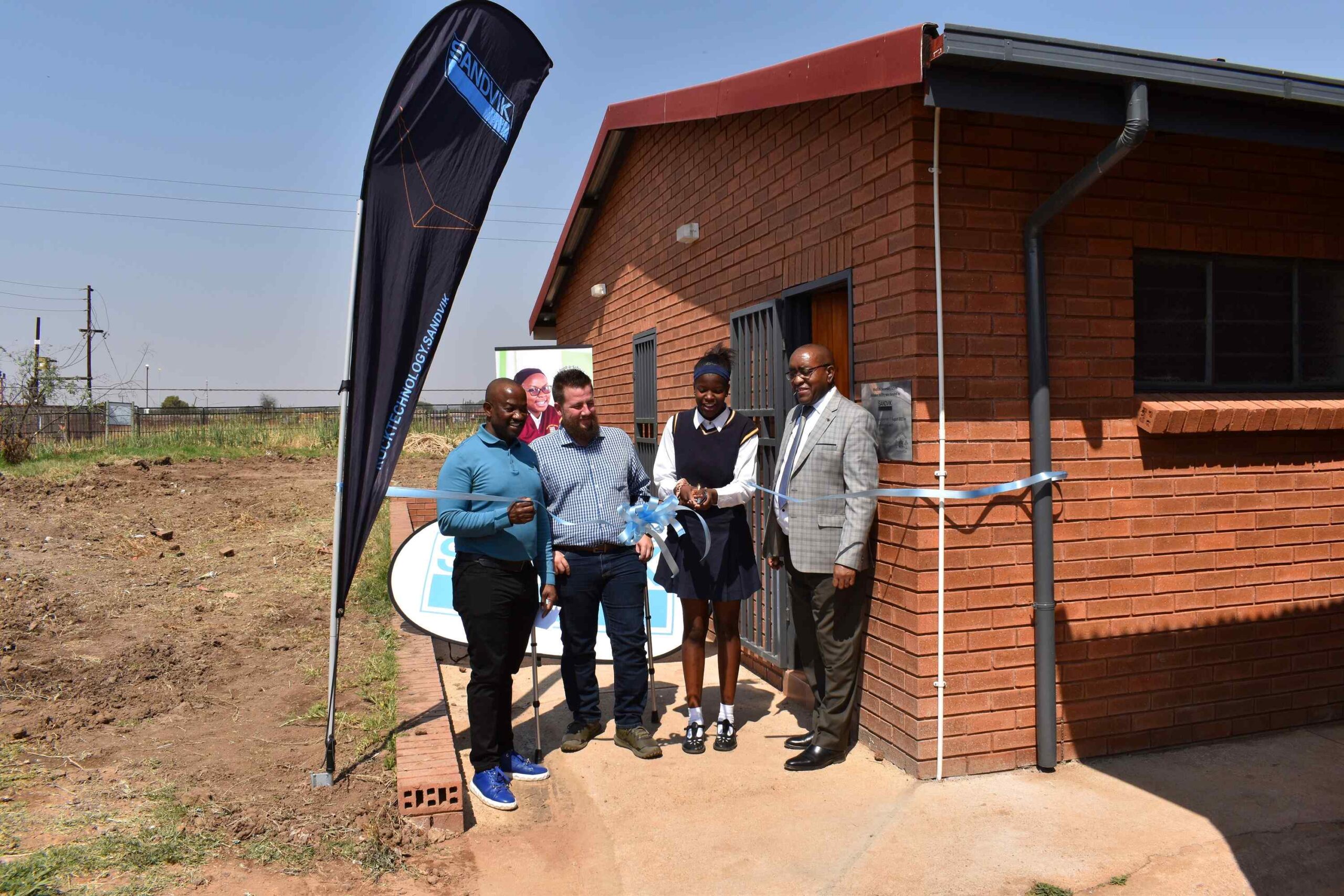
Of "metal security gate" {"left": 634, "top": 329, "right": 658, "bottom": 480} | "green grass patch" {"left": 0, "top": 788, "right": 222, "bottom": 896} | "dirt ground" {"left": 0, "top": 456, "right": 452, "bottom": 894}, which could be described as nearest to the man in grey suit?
"dirt ground" {"left": 0, "top": 456, "right": 452, "bottom": 894}

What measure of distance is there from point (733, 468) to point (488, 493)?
4.28 feet

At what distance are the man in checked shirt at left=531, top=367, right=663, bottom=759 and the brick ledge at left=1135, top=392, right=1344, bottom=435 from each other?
2.60m

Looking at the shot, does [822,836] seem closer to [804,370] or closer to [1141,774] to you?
[1141,774]

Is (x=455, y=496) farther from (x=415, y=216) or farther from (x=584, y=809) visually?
(x=584, y=809)

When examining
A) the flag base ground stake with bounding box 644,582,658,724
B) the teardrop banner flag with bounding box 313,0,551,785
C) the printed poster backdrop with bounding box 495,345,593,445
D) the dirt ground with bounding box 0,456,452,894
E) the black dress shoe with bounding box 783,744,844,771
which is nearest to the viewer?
the dirt ground with bounding box 0,456,452,894

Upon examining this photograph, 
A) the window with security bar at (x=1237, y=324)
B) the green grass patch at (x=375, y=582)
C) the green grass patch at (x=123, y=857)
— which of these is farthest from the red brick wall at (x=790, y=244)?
the green grass patch at (x=123, y=857)

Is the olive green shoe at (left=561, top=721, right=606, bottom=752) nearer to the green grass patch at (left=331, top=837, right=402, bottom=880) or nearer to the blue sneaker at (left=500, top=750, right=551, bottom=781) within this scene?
the blue sneaker at (left=500, top=750, right=551, bottom=781)

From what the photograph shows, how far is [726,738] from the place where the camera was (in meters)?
5.04

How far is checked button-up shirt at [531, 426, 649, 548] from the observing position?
495 centimetres

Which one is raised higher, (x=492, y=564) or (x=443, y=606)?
(x=492, y=564)

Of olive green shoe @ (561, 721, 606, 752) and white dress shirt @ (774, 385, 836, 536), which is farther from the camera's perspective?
olive green shoe @ (561, 721, 606, 752)

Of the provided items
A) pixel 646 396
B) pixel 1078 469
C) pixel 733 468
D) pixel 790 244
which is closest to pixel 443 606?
pixel 733 468

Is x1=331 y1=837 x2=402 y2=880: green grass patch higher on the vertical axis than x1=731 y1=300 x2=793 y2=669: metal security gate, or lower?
lower

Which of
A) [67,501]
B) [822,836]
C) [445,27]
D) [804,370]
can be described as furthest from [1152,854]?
[67,501]
